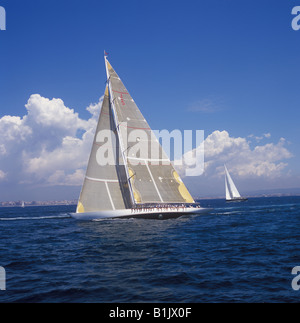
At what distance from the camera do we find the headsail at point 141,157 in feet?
115

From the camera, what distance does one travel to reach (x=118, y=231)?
81.8ft

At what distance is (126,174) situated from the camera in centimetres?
3609

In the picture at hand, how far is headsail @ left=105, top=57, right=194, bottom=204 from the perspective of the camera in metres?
35.0

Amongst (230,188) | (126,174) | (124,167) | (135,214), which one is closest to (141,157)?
(124,167)

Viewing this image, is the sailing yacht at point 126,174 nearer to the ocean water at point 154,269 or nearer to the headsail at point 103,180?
the headsail at point 103,180

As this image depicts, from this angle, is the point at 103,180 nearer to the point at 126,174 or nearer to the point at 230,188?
the point at 126,174

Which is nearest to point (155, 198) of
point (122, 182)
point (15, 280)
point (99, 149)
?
point (122, 182)

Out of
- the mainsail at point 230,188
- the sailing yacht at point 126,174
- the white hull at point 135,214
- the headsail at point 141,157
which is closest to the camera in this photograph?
the white hull at point 135,214

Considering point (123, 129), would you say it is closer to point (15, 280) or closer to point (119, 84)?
point (119, 84)

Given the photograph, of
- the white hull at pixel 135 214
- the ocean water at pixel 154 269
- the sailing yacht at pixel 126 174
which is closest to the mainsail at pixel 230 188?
the sailing yacht at pixel 126 174

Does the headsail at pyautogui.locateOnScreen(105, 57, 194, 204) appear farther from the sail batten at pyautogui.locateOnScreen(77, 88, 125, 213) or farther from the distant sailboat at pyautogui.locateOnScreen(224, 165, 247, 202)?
the distant sailboat at pyautogui.locateOnScreen(224, 165, 247, 202)

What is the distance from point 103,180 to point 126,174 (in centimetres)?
332
